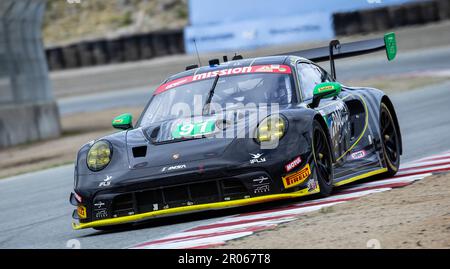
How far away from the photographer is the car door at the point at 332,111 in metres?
8.32

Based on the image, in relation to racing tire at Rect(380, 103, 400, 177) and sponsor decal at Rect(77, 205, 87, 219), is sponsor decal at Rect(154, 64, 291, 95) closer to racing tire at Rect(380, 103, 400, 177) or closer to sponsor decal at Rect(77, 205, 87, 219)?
racing tire at Rect(380, 103, 400, 177)

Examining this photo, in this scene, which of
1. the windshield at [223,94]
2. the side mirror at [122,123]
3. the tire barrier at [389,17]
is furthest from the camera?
the tire barrier at [389,17]

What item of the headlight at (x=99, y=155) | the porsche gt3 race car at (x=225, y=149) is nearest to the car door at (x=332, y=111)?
the porsche gt3 race car at (x=225, y=149)

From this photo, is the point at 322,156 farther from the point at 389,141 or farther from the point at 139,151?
the point at 389,141

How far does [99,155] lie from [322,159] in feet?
5.60

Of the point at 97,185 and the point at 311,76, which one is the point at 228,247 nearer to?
the point at 97,185

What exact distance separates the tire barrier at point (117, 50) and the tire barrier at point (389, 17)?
7523 mm

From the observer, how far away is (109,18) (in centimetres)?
5200

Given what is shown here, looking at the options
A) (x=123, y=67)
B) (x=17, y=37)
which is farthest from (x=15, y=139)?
(x=123, y=67)

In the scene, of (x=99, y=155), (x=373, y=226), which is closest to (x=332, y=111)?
(x=99, y=155)

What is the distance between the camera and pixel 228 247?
5.95m

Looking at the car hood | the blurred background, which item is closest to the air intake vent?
the car hood

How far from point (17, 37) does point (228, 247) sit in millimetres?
16101

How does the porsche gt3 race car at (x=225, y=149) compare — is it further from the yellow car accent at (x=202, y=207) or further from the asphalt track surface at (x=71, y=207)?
the asphalt track surface at (x=71, y=207)
